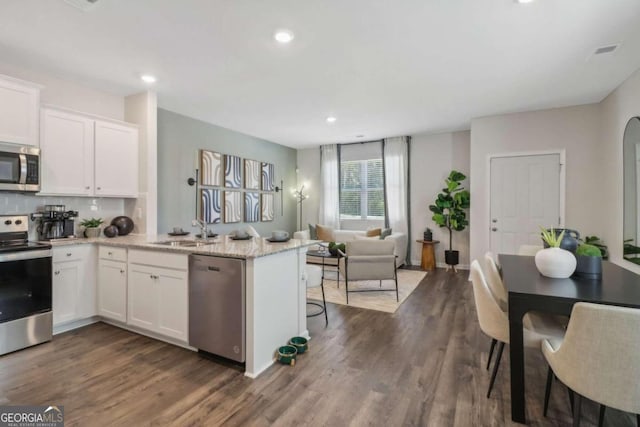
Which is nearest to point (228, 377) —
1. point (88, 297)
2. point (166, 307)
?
point (166, 307)

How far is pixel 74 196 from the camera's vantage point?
3.53m

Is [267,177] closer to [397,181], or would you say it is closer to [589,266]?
[397,181]

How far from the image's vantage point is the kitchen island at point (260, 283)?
2.31m

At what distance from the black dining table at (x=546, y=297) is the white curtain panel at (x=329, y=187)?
5.47m

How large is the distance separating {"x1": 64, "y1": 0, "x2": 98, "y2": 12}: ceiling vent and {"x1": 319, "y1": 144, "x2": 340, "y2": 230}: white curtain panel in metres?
5.53

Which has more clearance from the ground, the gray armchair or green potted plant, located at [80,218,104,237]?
green potted plant, located at [80,218,104,237]

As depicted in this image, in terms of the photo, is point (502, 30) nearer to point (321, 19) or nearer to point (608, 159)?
point (321, 19)

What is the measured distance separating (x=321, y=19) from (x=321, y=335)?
280 centimetres

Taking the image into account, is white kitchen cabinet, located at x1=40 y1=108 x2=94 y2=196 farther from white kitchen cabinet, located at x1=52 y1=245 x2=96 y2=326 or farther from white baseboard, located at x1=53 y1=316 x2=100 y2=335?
white baseboard, located at x1=53 y1=316 x2=100 y2=335

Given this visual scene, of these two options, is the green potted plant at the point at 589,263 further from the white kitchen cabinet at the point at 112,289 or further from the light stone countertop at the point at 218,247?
the white kitchen cabinet at the point at 112,289

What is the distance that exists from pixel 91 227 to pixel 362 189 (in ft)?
17.2

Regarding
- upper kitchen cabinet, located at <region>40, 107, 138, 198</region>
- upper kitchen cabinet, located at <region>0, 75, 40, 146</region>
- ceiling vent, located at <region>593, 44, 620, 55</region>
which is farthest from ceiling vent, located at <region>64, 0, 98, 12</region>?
ceiling vent, located at <region>593, 44, 620, 55</region>

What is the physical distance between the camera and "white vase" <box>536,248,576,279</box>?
206 centimetres

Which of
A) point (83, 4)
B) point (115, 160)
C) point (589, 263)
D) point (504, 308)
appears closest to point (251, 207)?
point (115, 160)
